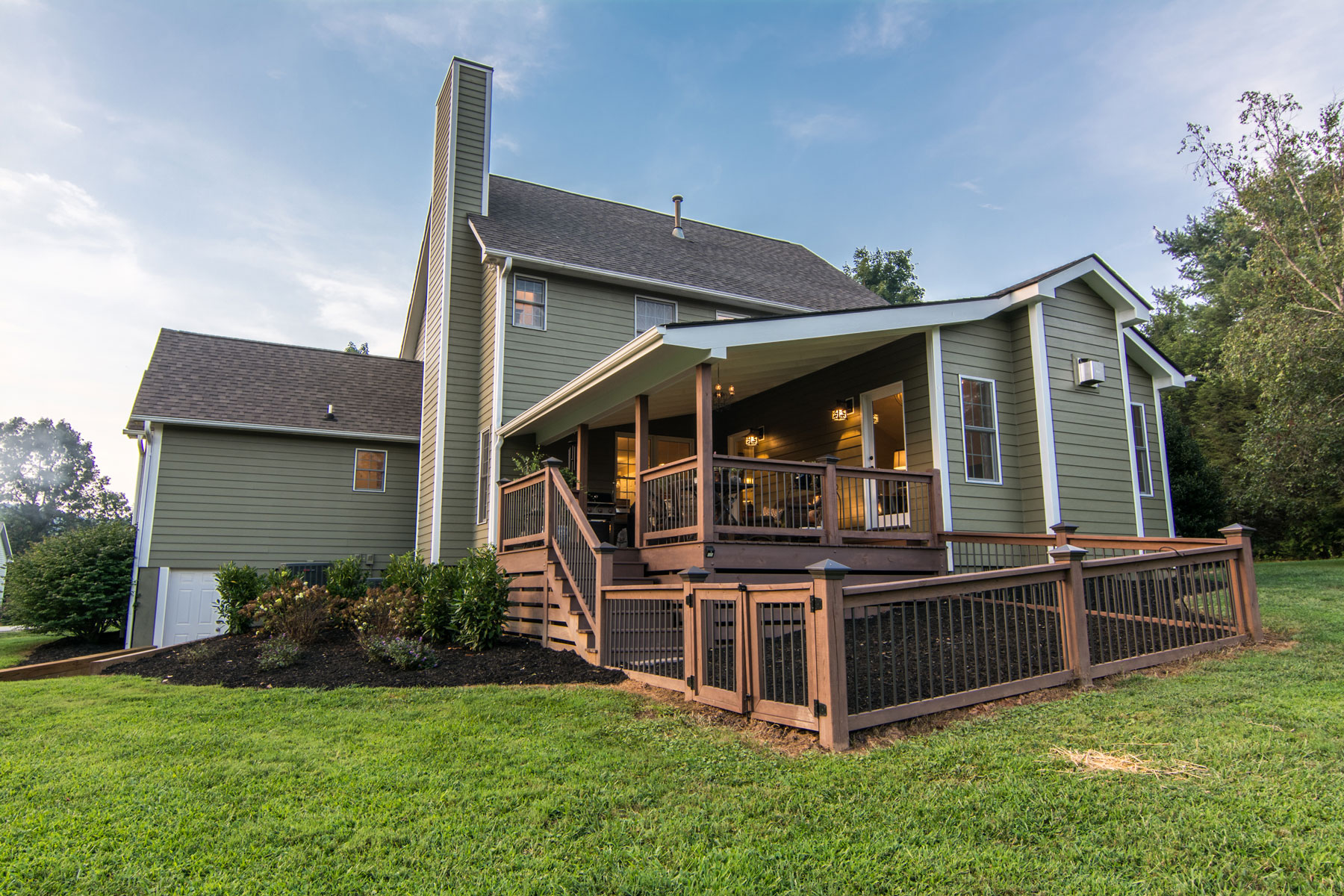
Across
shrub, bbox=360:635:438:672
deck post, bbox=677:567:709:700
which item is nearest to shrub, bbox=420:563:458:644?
shrub, bbox=360:635:438:672

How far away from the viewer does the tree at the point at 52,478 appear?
2175 inches

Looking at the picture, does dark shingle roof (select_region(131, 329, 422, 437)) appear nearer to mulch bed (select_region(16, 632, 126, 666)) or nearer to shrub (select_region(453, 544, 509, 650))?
mulch bed (select_region(16, 632, 126, 666))

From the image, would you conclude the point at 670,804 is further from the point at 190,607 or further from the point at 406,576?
the point at 190,607

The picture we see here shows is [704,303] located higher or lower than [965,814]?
higher

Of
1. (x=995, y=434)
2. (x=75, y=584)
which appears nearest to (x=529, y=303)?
(x=995, y=434)

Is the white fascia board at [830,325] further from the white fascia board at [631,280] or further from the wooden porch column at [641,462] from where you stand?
the white fascia board at [631,280]

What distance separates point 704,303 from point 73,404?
5742 cm

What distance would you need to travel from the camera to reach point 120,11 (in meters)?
13.5

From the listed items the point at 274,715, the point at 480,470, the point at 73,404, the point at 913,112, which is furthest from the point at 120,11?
the point at 73,404

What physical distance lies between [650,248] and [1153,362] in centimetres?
873

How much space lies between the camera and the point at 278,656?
7820 mm

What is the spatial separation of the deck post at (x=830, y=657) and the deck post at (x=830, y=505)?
3527 millimetres

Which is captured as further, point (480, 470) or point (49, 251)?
point (49, 251)

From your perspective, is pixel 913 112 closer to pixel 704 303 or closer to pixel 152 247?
pixel 704 303
